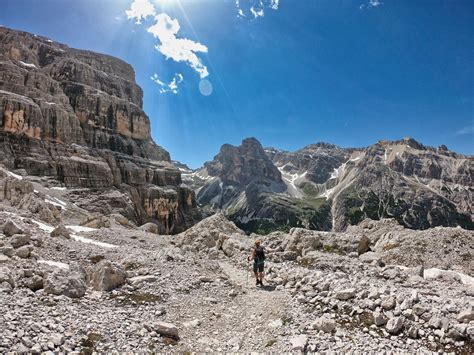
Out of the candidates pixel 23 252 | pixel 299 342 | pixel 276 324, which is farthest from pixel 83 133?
pixel 299 342

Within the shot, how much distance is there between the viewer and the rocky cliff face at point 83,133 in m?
100

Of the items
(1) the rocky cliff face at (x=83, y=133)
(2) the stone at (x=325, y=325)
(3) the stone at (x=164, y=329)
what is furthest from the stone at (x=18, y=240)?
(1) the rocky cliff face at (x=83, y=133)

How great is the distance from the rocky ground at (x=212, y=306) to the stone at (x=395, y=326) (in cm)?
4

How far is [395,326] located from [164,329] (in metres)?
9.28

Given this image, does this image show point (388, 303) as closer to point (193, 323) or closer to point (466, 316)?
point (466, 316)

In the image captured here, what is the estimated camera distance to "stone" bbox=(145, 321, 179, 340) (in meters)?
13.1

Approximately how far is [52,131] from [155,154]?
56892 millimetres

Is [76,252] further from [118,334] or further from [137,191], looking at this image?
[137,191]

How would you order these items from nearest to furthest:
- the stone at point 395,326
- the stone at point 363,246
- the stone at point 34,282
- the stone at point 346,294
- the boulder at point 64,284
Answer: the stone at point 395,326 → the stone at point 34,282 → the boulder at point 64,284 → the stone at point 346,294 → the stone at point 363,246

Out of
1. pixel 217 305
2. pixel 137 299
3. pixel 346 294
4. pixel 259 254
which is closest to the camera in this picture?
pixel 346 294

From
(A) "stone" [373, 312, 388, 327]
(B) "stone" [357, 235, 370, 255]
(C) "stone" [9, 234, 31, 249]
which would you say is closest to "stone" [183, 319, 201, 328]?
(A) "stone" [373, 312, 388, 327]

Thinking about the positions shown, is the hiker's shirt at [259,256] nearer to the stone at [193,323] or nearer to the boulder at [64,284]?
the stone at [193,323]

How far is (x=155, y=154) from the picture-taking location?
162500 mm

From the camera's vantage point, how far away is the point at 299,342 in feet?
39.6
